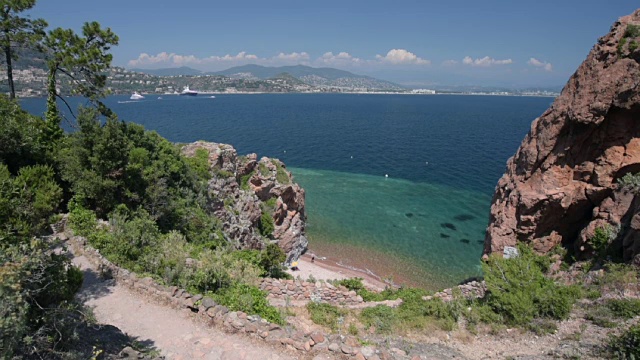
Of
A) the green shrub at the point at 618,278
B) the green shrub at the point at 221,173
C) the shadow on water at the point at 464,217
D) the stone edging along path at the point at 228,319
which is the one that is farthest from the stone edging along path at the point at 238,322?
the shadow on water at the point at 464,217

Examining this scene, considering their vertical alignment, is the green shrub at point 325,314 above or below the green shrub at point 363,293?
above

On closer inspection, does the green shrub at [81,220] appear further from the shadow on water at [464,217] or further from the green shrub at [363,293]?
the shadow on water at [464,217]

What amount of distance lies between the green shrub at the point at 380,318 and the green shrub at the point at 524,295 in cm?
448

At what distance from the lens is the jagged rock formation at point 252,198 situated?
2886 cm

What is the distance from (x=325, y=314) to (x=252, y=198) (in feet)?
60.3

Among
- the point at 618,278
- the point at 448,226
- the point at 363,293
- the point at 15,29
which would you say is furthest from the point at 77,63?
the point at 448,226

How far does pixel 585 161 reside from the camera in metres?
20.4

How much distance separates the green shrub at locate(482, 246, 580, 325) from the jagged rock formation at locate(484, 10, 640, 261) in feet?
15.7

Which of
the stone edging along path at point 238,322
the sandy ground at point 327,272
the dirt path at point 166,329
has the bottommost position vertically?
the sandy ground at point 327,272

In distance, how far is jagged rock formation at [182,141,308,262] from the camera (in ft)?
94.7

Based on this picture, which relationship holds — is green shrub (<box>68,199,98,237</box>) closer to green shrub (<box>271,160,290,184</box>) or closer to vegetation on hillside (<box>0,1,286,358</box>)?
vegetation on hillside (<box>0,1,286,358</box>)

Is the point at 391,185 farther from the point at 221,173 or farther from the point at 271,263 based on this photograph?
the point at 271,263

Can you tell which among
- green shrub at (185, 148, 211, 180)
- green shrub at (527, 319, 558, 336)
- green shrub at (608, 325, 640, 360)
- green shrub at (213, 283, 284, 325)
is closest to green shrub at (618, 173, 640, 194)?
green shrub at (527, 319, 558, 336)

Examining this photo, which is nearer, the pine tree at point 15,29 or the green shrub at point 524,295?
the green shrub at point 524,295
